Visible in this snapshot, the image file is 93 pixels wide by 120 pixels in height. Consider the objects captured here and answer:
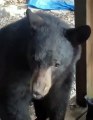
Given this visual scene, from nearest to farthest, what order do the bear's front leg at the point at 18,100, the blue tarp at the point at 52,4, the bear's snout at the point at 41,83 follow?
1. the bear's snout at the point at 41,83
2. the bear's front leg at the point at 18,100
3. the blue tarp at the point at 52,4

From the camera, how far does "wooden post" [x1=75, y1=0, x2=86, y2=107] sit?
414 centimetres

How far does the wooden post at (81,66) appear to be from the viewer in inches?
163

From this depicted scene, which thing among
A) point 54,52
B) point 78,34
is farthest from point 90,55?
point 54,52

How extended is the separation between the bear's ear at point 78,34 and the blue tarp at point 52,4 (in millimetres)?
4288

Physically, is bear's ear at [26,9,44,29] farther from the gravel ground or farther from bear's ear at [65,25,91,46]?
the gravel ground

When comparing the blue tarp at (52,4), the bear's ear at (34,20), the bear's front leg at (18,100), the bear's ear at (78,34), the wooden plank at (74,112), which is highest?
the bear's ear at (34,20)

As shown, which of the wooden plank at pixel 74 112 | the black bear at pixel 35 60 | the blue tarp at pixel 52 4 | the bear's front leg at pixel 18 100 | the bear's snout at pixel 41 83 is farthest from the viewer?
the blue tarp at pixel 52 4

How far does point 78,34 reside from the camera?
3.59 meters

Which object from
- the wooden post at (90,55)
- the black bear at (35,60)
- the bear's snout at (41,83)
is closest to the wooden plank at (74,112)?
the wooden post at (90,55)

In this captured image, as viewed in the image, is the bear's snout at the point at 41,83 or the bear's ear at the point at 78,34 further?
the bear's ear at the point at 78,34

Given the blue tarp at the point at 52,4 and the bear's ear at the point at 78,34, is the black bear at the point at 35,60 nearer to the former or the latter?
the bear's ear at the point at 78,34

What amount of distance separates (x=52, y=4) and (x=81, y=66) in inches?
147

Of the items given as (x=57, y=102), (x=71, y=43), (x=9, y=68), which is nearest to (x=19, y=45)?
(x=9, y=68)

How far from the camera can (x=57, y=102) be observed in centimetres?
411
